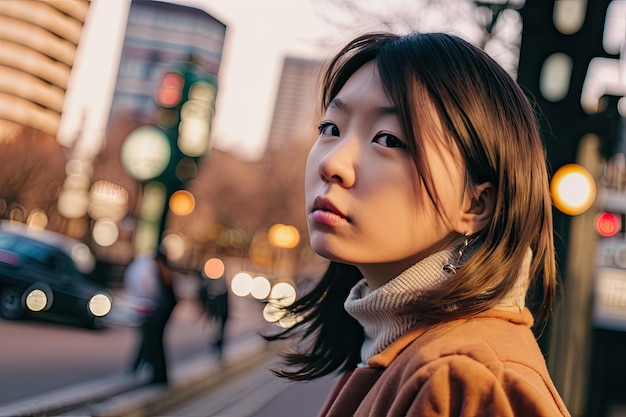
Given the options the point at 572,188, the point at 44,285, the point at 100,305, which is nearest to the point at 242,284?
the point at 100,305

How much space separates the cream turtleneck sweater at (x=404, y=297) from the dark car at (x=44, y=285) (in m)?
13.9

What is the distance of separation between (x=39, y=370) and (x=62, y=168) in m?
35.8

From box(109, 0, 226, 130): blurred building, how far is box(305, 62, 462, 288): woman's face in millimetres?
56285

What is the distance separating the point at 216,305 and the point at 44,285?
3.18 m

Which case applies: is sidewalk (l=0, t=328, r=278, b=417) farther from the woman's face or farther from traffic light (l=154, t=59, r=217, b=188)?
the woman's face

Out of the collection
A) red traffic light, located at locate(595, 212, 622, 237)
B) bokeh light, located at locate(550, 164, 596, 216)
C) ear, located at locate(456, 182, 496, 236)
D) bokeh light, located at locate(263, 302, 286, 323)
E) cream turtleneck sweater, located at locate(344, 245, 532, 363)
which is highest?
red traffic light, located at locate(595, 212, 622, 237)

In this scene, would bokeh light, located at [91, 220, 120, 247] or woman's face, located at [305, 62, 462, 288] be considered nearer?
woman's face, located at [305, 62, 462, 288]

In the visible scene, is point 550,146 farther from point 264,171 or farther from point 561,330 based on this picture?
point 264,171

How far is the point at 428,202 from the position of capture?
1.29 m

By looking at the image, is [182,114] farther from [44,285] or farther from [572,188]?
[572,188]

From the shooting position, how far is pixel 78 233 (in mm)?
50031

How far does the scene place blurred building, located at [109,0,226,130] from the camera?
6669 centimetres

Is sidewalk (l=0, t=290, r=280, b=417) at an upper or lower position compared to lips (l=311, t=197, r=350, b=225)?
lower

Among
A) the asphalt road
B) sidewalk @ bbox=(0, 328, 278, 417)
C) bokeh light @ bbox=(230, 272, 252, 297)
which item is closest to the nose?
sidewalk @ bbox=(0, 328, 278, 417)
